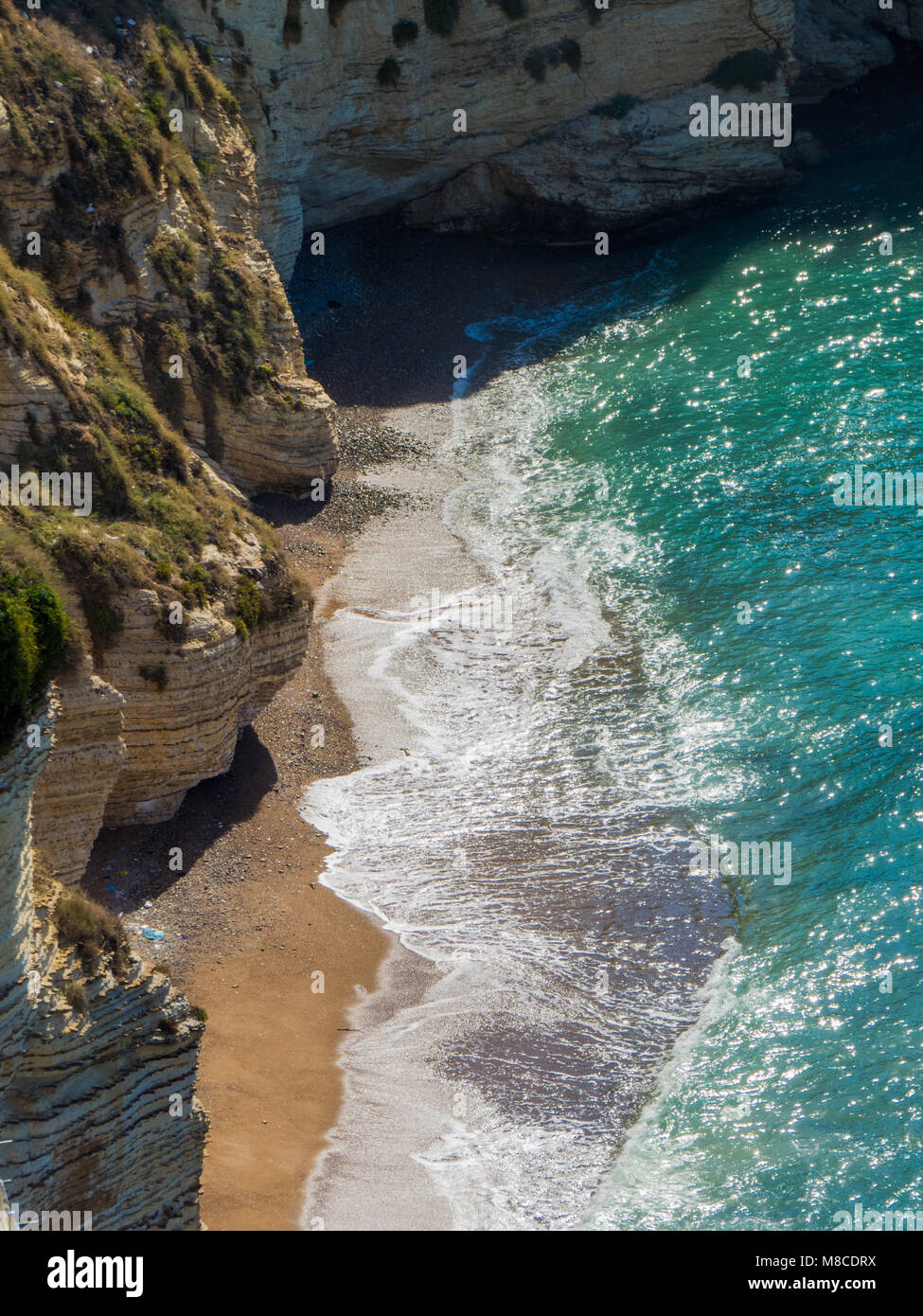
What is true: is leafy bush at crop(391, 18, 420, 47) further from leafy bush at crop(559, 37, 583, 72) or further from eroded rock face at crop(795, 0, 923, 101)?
eroded rock face at crop(795, 0, 923, 101)

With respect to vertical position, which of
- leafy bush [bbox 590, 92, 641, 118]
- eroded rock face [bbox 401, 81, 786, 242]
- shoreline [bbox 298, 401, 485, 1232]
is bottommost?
shoreline [bbox 298, 401, 485, 1232]

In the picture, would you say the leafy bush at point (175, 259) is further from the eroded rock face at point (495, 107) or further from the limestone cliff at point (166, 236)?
the eroded rock face at point (495, 107)

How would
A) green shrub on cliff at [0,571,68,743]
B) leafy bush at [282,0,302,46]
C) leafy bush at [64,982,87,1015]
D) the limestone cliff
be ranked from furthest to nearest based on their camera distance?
leafy bush at [282,0,302,46] < the limestone cliff < leafy bush at [64,982,87,1015] < green shrub on cliff at [0,571,68,743]

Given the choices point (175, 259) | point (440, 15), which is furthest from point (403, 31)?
point (175, 259)

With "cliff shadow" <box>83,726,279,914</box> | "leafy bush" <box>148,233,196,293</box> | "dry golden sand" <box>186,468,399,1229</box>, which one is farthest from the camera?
"leafy bush" <box>148,233,196,293</box>

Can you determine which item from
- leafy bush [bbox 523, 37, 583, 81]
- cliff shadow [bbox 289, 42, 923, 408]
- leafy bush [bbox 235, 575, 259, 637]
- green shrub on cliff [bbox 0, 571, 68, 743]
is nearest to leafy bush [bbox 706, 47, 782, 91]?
cliff shadow [bbox 289, 42, 923, 408]

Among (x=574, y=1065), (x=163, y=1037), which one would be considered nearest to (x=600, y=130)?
(x=574, y=1065)

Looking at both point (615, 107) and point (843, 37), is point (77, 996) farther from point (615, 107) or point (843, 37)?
point (843, 37)

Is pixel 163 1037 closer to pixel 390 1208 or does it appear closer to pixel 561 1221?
pixel 390 1208
